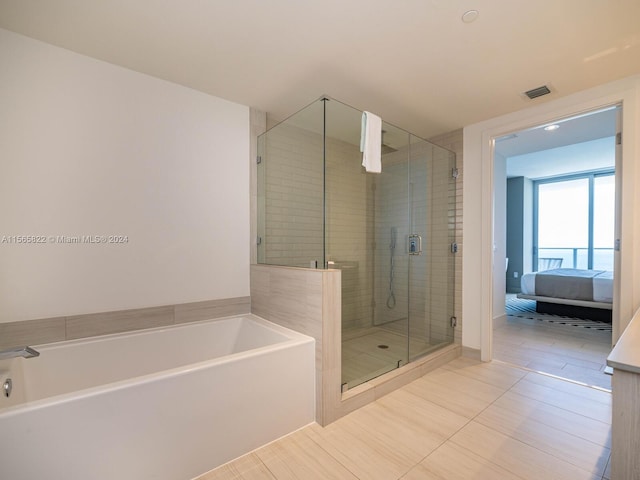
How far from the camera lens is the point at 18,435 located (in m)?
1.11

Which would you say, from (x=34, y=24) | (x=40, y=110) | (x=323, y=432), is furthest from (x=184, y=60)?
(x=323, y=432)

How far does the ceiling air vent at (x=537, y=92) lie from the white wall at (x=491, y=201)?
8.5 inches

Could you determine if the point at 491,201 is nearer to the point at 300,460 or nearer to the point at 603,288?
the point at 300,460

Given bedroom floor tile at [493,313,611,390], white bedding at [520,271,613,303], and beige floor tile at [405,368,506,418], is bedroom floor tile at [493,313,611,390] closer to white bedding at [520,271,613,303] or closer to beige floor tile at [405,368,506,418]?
white bedding at [520,271,613,303]

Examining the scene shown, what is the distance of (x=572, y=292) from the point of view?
4.38 meters

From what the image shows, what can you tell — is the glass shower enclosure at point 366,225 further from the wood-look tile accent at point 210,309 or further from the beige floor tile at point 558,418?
the beige floor tile at point 558,418

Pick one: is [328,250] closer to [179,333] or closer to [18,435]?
[179,333]

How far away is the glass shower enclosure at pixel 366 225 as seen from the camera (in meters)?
2.23

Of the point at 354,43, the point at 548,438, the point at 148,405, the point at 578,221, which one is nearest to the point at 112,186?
the point at 148,405

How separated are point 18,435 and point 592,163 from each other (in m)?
7.99

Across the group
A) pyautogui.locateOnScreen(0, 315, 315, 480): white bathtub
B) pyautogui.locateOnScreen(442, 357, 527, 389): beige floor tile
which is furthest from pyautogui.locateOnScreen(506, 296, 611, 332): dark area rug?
pyautogui.locateOnScreen(0, 315, 315, 480): white bathtub

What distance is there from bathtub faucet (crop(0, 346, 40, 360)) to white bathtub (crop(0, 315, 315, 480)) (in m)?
0.06

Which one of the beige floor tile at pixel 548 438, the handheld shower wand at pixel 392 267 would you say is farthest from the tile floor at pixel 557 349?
the handheld shower wand at pixel 392 267

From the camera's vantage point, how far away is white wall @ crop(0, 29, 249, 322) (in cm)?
172
